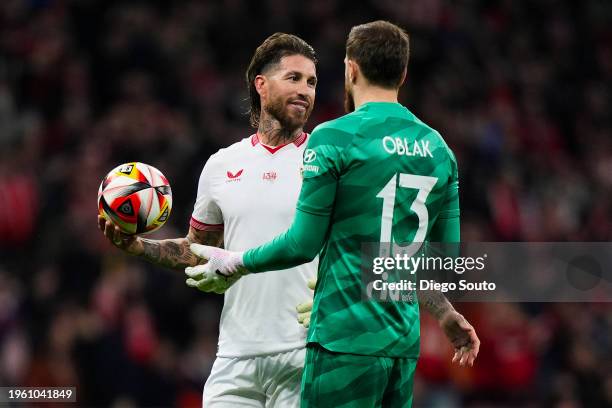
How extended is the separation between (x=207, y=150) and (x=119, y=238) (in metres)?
6.61

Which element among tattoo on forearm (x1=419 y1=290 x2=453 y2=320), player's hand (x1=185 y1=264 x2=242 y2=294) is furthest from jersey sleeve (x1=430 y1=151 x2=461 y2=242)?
player's hand (x1=185 y1=264 x2=242 y2=294)

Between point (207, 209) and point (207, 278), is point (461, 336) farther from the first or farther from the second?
point (207, 209)

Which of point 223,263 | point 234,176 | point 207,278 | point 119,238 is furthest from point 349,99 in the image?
point 119,238

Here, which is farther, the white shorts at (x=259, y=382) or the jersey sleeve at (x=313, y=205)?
the white shorts at (x=259, y=382)

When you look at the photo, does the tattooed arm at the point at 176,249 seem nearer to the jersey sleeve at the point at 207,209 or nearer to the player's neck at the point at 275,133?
the jersey sleeve at the point at 207,209

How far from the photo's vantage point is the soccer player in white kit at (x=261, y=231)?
5.10 m

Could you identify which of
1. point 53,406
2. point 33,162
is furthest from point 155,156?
point 53,406

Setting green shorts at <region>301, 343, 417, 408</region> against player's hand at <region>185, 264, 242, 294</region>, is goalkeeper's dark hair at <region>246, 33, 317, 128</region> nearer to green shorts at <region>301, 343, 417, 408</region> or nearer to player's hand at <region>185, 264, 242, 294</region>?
player's hand at <region>185, 264, 242, 294</region>

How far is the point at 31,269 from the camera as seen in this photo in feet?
35.2

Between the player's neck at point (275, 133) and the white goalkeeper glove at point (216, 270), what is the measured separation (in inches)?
40.7

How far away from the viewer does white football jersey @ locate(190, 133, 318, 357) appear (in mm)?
5117

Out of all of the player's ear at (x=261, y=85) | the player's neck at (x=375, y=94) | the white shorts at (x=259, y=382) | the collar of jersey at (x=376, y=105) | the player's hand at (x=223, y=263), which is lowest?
the white shorts at (x=259, y=382)

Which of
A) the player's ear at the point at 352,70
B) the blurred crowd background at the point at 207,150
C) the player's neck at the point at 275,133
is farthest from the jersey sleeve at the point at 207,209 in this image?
the blurred crowd background at the point at 207,150

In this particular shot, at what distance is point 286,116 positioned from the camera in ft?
17.6
